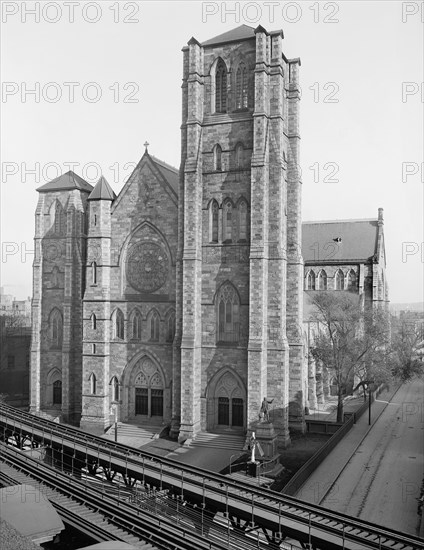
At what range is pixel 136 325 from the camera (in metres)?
36.2

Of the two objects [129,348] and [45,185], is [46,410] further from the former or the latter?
[45,185]

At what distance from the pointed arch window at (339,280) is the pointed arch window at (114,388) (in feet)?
92.0

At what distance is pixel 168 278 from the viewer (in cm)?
3569

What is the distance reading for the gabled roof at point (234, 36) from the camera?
1344 inches

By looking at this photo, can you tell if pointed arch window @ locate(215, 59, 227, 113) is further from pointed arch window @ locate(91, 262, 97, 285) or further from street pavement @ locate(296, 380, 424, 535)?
street pavement @ locate(296, 380, 424, 535)

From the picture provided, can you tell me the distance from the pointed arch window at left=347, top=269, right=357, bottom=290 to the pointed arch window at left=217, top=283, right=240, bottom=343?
84.6 feet

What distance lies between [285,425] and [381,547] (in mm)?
20876

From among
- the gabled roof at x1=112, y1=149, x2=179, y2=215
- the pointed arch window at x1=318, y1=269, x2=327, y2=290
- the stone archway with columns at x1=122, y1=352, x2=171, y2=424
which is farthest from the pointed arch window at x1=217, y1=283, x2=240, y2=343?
the pointed arch window at x1=318, y1=269, x2=327, y2=290

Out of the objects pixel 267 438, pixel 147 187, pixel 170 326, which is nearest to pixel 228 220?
pixel 147 187

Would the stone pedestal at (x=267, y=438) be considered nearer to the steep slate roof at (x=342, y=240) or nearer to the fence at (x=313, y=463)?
the fence at (x=313, y=463)

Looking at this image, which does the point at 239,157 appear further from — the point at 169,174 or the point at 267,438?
the point at 267,438

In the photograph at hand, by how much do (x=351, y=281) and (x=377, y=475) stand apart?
30252mm

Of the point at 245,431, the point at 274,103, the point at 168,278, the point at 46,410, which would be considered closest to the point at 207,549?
the point at 245,431

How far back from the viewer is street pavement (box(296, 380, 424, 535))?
22.9 m
